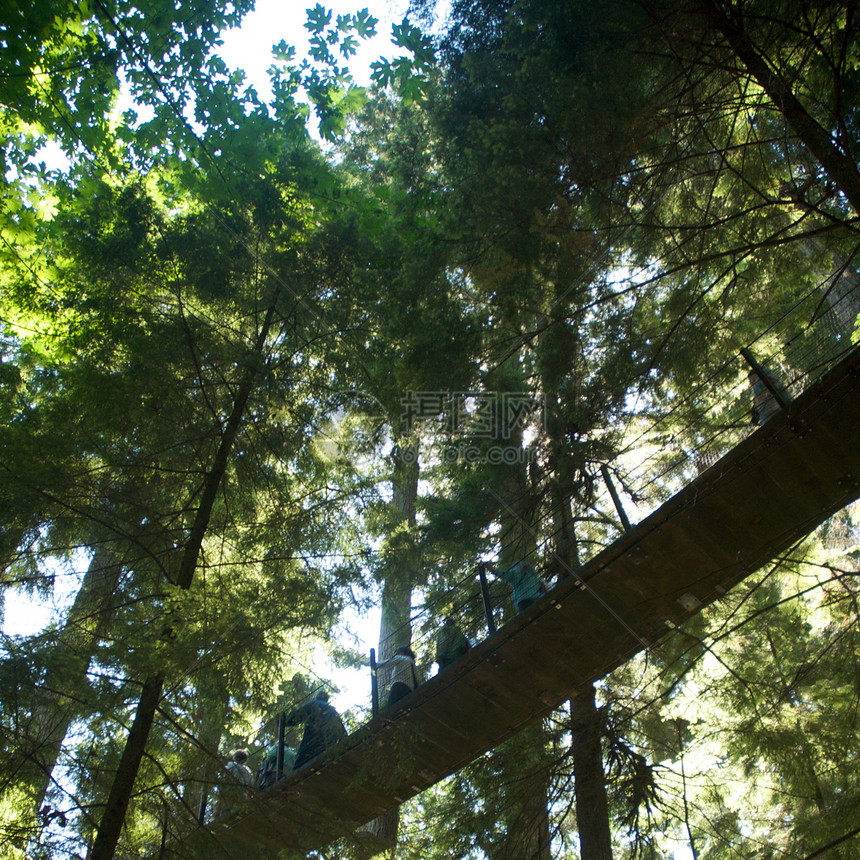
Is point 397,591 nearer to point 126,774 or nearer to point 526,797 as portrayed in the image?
point 526,797

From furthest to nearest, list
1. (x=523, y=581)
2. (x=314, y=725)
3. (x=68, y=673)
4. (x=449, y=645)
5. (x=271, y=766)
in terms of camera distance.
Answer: (x=271, y=766) < (x=523, y=581) < (x=449, y=645) < (x=314, y=725) < (x=68, y=673)

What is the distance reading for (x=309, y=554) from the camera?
640cm

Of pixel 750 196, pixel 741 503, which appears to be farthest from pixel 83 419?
pixel 750 196

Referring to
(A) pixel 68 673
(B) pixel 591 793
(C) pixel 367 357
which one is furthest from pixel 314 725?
(C) pixel 367 357

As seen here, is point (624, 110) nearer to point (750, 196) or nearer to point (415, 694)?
point (750, 196)

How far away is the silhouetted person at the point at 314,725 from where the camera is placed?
647 cm

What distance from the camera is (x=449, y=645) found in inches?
265

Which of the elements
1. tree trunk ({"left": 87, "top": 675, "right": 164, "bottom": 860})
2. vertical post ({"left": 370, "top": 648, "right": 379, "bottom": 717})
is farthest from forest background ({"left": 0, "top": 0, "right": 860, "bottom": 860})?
vertical post ({"left": 370, "top": 648, "right": 379, "bottom": 717})

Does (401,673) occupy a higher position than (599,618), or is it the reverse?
(401,673)

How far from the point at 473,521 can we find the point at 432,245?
11.6ft

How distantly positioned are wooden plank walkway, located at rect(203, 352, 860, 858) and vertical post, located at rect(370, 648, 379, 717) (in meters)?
0.40

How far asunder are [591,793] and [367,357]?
198 inches

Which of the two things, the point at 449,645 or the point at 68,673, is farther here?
the point at 449,645

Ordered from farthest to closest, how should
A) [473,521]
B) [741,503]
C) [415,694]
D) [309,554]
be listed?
[473,521] < [309,554] < [415,694] < [741,503]
